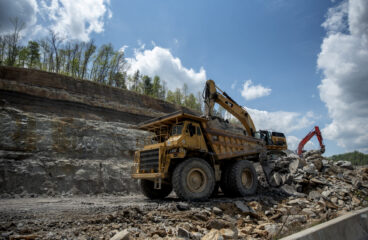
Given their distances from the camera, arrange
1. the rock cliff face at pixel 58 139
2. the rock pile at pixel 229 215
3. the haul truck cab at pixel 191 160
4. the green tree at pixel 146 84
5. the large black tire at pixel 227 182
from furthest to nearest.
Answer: the green tree at pixel 146 84 → the rock cliff face at pixel 58 139 → the large black tire at pixel 227 182 → the haul truck cab at pixel 191 160 → the rock pile at pixel 229 215

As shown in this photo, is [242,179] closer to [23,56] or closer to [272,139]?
[272,139]

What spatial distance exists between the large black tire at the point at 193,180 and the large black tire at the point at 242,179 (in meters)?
1.44

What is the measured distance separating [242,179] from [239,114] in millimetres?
3941

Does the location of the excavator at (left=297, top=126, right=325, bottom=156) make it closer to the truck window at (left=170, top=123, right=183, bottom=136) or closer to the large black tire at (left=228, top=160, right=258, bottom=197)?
the large black tire at (left=228, top=160, right=258, bottom=197)

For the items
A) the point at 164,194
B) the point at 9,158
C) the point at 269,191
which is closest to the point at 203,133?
the point at 164,194

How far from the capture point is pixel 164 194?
1028 centimetres

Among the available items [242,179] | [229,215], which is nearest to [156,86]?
[242,179]

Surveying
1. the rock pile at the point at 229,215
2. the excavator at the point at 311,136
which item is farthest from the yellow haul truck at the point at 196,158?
the excavator at the point at 311,136

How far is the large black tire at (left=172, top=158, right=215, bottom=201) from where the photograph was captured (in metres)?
8.14

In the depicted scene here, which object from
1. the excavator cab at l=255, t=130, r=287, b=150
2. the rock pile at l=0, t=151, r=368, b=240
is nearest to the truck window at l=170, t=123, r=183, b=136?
the rock pile at l=0, t=151, r=368, b=240

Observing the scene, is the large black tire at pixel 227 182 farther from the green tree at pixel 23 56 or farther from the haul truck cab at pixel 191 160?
the green tree at pixel 23 56

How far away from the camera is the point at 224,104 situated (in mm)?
12586

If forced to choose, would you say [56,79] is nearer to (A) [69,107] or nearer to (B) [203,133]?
(A) [69,107]

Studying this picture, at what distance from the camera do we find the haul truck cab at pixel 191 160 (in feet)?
27.9
